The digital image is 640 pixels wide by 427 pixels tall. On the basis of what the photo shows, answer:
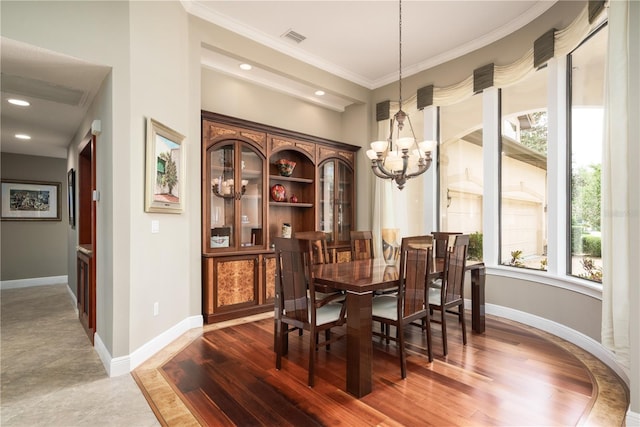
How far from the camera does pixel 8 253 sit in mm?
5945

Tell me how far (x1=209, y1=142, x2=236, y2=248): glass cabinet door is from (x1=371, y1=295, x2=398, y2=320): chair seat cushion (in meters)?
1.92

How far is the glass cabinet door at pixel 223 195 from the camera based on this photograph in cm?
393

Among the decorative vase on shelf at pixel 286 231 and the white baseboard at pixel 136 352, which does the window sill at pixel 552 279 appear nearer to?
the decorative vase on shelf at pixel 286 231

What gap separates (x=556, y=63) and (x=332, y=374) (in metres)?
3.74

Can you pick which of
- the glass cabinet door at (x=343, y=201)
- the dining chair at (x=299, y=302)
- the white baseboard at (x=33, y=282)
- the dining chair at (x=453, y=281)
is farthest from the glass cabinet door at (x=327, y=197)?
the white baseboard at (x=33, y=282)

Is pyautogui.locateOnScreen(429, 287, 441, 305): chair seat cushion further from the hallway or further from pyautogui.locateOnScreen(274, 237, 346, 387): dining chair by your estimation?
the hallway

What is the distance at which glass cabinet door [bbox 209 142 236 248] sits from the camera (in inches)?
155

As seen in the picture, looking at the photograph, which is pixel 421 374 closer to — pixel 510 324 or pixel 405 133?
pixel 510 324

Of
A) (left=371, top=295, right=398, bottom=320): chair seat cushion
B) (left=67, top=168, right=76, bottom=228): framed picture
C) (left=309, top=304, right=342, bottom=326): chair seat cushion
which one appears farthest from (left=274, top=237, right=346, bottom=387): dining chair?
(left=67, top=168, right=76, bottom=228): framed picture

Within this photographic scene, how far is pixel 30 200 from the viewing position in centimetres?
617

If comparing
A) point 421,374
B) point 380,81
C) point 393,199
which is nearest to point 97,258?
point 421,374

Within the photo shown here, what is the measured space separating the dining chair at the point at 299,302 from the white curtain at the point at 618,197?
6.09 feet

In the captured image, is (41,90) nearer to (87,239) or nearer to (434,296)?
(87,239)

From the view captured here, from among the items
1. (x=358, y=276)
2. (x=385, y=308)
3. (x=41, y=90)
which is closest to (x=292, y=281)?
(x=358, y=276)
